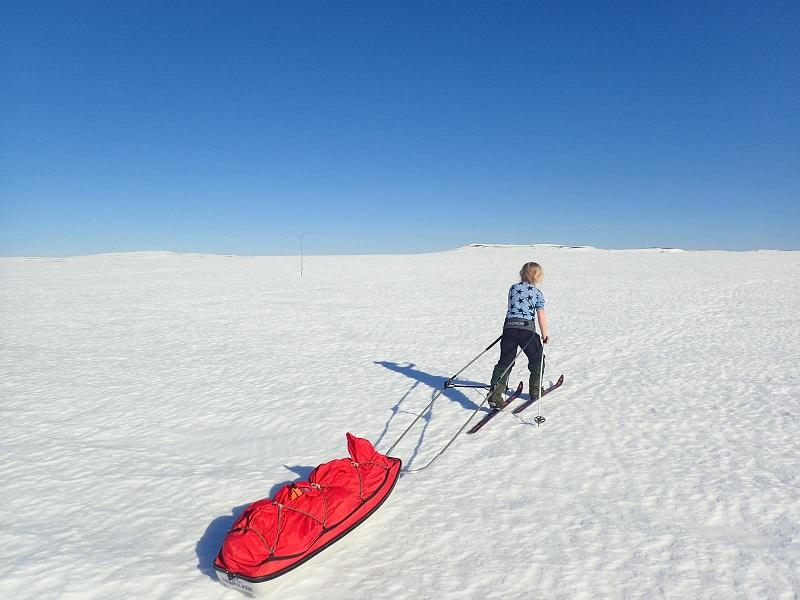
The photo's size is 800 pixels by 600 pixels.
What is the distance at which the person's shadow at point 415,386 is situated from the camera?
677 centimetres

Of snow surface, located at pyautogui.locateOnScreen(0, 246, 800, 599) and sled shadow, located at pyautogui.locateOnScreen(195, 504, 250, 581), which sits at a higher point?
snow surface, located at pyautogui.locateOnScreen(0, 246, 800, 599)

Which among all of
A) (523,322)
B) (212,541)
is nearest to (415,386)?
(523,322)

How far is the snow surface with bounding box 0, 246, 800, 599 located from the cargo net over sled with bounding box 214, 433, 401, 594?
302mm

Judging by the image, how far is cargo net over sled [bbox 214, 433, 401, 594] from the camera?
3.38m

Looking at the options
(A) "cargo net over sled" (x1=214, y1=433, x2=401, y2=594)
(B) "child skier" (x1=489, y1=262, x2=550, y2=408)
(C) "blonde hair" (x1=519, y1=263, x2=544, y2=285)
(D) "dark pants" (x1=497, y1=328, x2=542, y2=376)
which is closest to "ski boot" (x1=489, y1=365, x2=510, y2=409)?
(B) "child skier" (x1=489, y1=262, x2=550, y2=408)

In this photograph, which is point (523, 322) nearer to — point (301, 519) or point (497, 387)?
point (497, 387)

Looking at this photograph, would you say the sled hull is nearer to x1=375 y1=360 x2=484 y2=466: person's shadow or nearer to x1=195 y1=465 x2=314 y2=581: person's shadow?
x1=195 y1=465 x2=314 y2=581: person's shadow

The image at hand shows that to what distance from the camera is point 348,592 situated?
3584 mm

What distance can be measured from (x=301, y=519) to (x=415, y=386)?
5403mm

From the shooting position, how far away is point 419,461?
582 cm

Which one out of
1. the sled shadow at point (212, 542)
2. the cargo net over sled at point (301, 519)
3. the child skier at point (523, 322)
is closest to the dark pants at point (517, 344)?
the child skier at point (523, 322)

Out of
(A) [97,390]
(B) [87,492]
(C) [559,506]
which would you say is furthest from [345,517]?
(A) [97,390]

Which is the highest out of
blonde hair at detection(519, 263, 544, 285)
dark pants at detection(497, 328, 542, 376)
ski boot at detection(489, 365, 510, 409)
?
blonde hair at detection(519, 263, 544, 285)

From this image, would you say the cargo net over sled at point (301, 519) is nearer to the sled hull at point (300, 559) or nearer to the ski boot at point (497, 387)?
the sled hull at point (300, 559)
